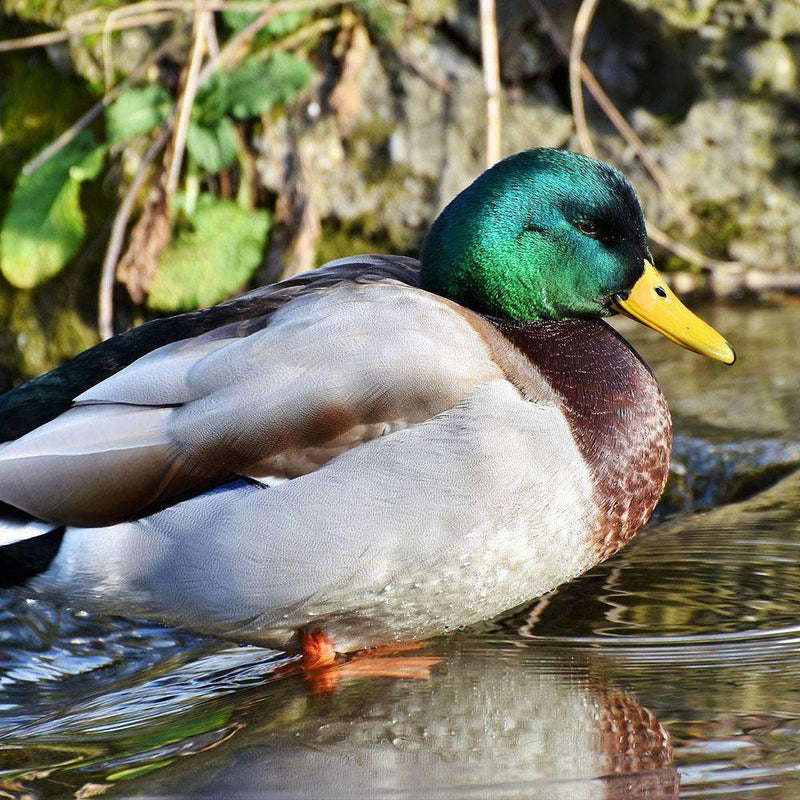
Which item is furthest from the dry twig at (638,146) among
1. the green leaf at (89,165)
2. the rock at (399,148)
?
the green leaf at (89,165)

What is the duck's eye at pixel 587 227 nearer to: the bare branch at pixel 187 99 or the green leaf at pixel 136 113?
the bare branch at pixel 187 99

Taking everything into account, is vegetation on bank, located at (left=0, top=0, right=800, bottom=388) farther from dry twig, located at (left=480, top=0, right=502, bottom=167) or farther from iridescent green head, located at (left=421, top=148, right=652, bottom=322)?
iridescent green head, located at (left=421, top=148, right=652, bottom=322)

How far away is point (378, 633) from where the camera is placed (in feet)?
10.5

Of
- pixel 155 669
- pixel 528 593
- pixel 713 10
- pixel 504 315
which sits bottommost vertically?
A: pixel 155 669

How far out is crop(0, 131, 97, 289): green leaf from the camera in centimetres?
572

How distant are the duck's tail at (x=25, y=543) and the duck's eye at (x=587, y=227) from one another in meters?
1.52

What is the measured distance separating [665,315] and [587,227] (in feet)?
1.12

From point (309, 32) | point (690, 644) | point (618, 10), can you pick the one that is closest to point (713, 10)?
point (618, 10)

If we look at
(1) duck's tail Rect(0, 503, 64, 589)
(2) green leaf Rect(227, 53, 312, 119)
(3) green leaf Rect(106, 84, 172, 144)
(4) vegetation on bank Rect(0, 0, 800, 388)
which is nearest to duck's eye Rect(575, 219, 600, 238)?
(1) duck's tail Rect(0, 503, 64, 589)

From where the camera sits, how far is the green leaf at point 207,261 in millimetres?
5672

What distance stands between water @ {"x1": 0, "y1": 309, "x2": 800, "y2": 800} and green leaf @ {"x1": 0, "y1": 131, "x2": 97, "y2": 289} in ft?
7.41

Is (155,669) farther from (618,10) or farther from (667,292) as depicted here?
(618,10)

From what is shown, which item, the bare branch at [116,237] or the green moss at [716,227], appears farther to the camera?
the green moss at [716,227]

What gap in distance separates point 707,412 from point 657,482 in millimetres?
1527
